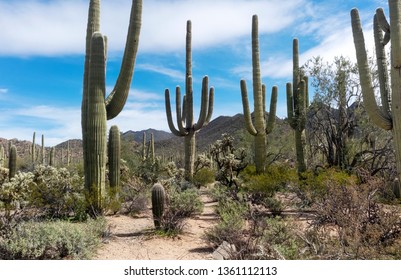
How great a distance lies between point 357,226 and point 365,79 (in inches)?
174

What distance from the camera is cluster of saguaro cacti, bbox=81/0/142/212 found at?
1010 centimetres

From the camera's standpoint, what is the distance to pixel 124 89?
10.9 m

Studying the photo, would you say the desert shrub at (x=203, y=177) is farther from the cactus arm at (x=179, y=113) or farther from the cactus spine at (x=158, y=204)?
the cactus spine at (x=158, y=204)

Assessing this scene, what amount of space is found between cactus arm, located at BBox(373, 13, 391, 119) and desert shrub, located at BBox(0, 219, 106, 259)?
702cm

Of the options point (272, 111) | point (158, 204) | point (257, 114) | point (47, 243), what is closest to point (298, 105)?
point (272, 111)

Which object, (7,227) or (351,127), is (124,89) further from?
(351,127)

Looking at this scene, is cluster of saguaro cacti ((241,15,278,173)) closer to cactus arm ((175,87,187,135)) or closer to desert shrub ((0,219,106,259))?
cactus arm ((175,87,187,135))

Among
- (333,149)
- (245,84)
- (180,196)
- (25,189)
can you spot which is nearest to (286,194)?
(333,149)

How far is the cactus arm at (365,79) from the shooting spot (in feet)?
27.7

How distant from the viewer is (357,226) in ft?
20.3

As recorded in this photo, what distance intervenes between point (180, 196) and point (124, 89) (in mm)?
3556

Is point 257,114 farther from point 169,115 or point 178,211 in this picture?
point 178,211

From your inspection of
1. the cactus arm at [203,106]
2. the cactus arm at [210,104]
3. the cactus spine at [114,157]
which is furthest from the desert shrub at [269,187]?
the cactus arm at [210,104]

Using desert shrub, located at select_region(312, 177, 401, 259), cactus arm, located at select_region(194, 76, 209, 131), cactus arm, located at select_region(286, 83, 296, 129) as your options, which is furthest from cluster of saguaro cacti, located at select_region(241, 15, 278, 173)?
desert shrub, located at select_region(312, 177, 401, 259)
